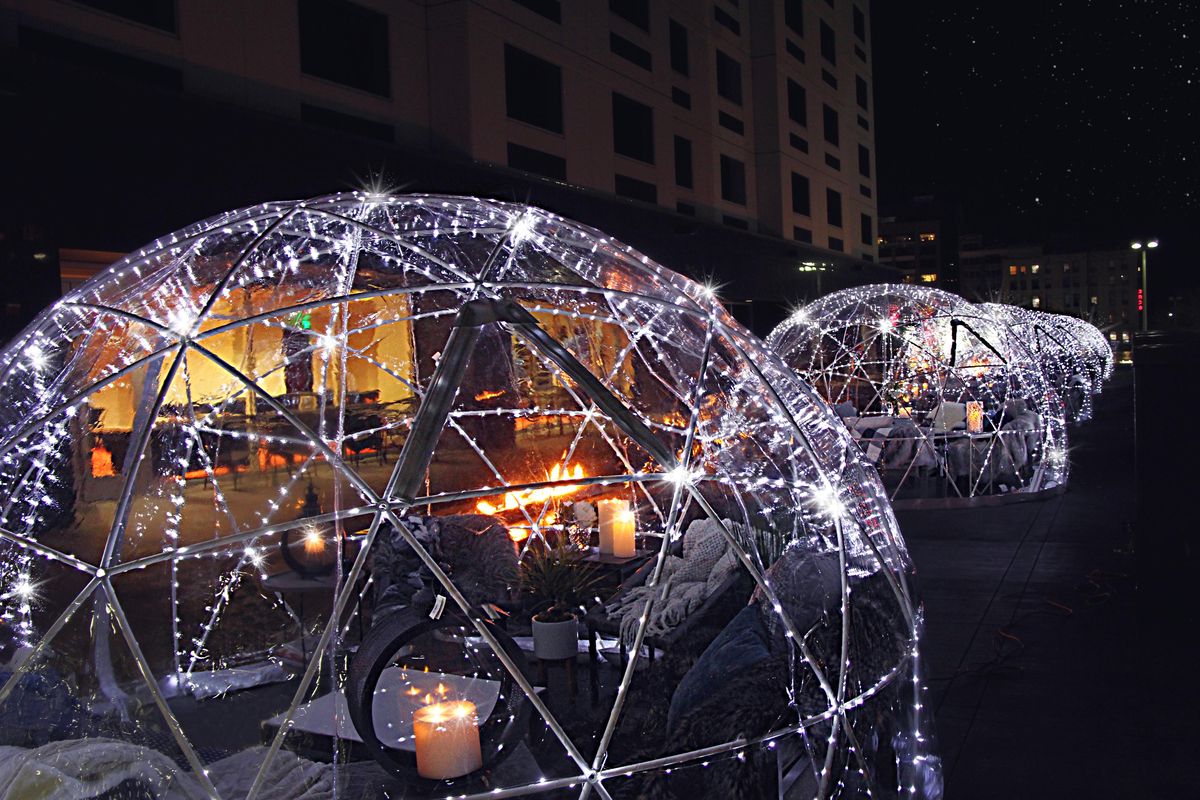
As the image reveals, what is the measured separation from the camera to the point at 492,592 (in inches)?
198

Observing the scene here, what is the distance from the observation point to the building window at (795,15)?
90.0ft

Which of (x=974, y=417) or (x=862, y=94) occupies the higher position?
(x=862, y=94)

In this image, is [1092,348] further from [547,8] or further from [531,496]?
[531,496]

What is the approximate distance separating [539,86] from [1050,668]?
44.9 ft

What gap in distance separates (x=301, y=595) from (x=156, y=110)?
542 cm

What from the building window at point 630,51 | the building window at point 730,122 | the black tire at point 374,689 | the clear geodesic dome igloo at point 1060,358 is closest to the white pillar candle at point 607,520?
the black tire at point 374,689

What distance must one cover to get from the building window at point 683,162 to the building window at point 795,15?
8.00 metres

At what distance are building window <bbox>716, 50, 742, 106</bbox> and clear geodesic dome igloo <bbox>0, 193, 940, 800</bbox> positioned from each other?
70.3 ft

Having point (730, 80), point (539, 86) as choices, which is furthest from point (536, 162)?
point (730, 80)

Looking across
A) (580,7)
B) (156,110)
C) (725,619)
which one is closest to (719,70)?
(580,7)

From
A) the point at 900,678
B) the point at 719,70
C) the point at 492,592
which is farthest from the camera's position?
the point at 719,70

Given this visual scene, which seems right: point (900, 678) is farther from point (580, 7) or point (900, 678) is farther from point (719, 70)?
point (719, 70)

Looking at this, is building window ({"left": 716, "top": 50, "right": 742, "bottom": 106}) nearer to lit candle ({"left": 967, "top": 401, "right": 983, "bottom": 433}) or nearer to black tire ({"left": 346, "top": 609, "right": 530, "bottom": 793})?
lit candle ({"left": 967, "top": 401, "right": 983, "bottom": 433})

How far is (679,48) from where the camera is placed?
2172cm
